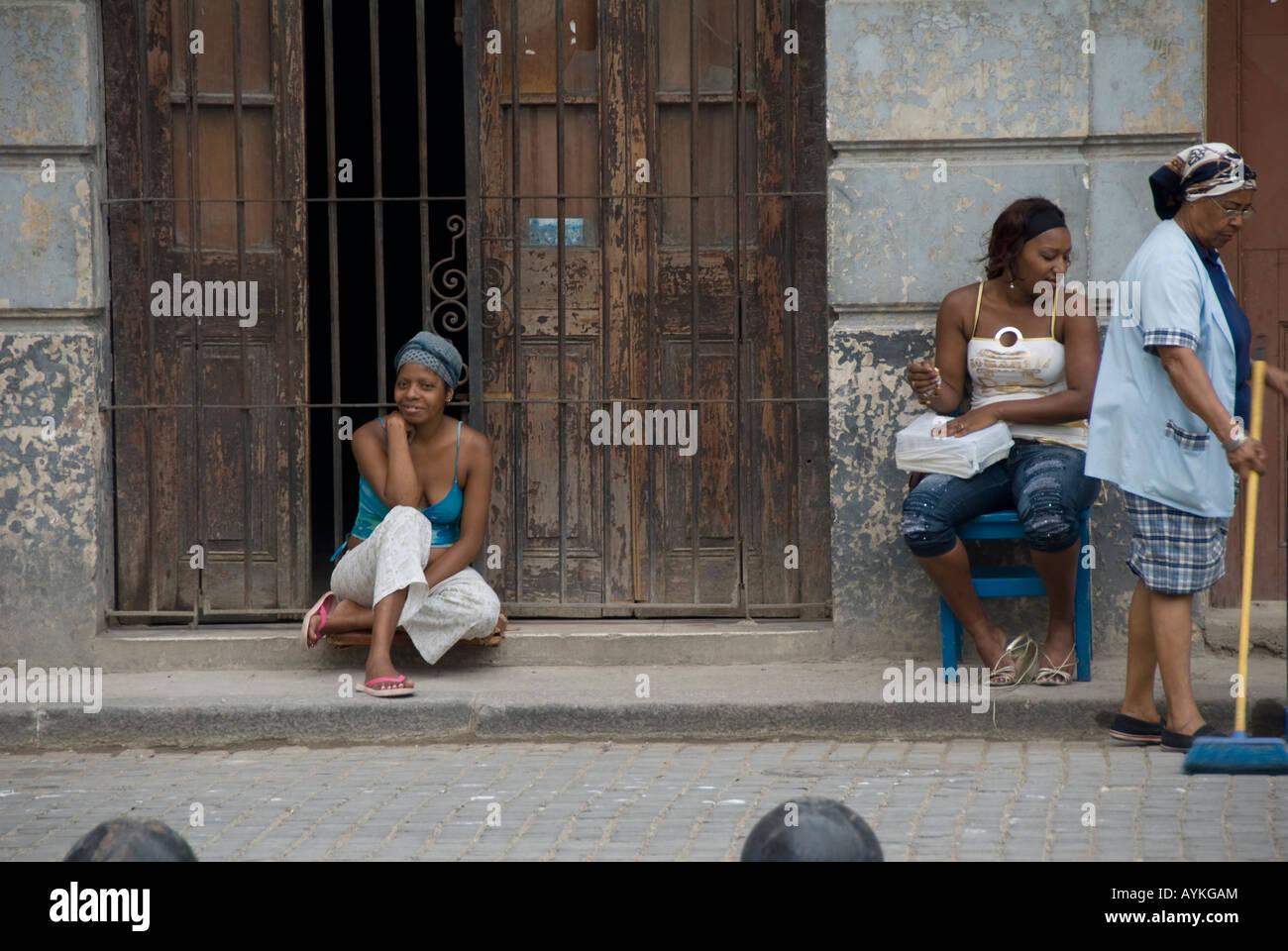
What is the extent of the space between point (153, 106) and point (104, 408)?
4.17ft

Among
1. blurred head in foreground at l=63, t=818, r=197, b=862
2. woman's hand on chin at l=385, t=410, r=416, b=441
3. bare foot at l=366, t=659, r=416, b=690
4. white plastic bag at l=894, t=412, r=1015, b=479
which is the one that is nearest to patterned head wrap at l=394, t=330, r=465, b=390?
woman's hand on chin at l=385, t=410, r=416, b=441

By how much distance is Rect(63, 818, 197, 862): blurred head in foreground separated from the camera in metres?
2.52

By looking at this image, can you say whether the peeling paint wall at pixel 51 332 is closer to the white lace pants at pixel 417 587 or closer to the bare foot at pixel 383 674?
the white lace pants at pixel 417 587

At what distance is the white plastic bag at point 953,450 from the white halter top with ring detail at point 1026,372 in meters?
0.15

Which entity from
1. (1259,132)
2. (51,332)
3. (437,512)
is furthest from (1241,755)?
(51,332)

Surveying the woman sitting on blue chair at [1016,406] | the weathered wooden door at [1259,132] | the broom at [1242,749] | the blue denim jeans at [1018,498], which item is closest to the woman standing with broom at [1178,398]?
the broom at [1242,749]

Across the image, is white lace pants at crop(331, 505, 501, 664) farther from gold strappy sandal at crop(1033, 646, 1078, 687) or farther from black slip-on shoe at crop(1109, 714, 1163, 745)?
black slip-on shoe at crop(1109, 714, 1163, 745)

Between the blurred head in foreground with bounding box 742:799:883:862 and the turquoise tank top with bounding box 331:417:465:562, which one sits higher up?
Answer: the turquoise tank top with bounding box 331:417:465:562

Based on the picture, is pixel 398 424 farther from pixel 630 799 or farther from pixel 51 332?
pixel 630 799

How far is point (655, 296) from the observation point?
22.4 feet

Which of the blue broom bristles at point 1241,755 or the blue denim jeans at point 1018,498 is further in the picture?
the blue denim jeans at point 1018,498

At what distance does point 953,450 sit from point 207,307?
3137 millimetres

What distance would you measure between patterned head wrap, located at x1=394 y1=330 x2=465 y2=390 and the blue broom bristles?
3053 mm

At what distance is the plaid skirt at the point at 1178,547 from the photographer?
17.5ft
